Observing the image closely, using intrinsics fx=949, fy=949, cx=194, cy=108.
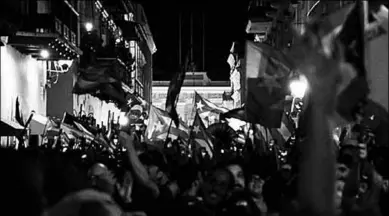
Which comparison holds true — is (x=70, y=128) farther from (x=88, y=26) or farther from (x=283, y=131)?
(x=88, y=26)

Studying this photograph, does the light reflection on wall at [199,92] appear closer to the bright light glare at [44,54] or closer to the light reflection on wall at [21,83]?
the light reflection on wall at [21,83]

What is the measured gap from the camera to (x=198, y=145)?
781 inches

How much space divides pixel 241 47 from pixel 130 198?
6471 cm

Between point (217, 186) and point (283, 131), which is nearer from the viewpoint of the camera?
A: point (217, 186)

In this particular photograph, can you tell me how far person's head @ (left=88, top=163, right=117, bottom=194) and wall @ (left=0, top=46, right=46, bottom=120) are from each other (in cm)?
1480

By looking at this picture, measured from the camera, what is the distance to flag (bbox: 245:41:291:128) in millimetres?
14127

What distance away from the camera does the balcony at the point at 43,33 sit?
2527cm

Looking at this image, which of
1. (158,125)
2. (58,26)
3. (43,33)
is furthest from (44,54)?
(158,125)

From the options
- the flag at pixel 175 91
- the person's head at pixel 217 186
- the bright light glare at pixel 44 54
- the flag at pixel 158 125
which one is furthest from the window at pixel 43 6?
the person's head at pixel 217 186

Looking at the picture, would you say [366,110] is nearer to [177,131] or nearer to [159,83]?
[177,131]

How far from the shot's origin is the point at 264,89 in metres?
14.6

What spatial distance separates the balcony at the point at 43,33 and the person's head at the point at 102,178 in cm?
1367

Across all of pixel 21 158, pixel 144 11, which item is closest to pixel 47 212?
pixel 21 158

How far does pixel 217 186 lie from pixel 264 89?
5.40 meters
